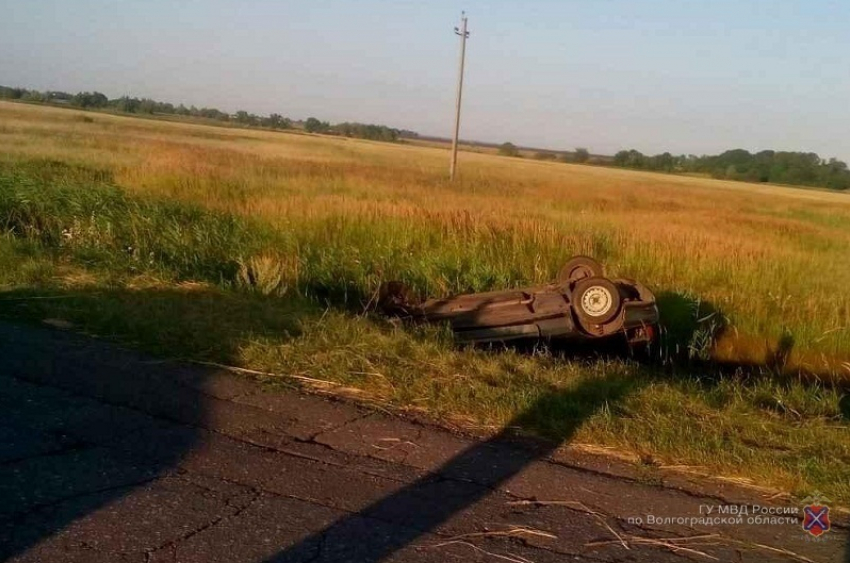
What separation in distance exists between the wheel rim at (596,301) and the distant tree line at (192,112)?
102042 millimetres

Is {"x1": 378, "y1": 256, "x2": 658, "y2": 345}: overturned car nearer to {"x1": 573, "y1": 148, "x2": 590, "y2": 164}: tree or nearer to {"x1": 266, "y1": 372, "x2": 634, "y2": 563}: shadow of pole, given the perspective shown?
{"x1": 266, "y1": 372, "x2": 634, "y2": 563}: shadow of pole

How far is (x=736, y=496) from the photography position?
4602 mm

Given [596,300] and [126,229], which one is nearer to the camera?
[596,300]

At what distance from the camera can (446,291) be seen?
12625mm

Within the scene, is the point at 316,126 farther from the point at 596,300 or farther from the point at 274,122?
the point at 596,300

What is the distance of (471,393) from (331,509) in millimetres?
2004

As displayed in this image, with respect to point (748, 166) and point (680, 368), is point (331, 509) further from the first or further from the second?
point (748, 166)

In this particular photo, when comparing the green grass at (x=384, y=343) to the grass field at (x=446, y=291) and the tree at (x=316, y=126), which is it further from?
the tree at (x=316, y=126)

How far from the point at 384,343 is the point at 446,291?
5.58 m

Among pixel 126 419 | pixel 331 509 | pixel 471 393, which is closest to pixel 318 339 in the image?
pixel 471 393

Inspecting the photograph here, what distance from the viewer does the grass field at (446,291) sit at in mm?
5695

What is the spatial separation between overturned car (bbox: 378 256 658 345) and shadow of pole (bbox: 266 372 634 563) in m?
2.86

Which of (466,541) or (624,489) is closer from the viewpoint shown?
(466,541)

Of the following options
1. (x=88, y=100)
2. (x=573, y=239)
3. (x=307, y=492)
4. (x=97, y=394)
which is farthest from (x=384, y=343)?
(x=88, y=100)
